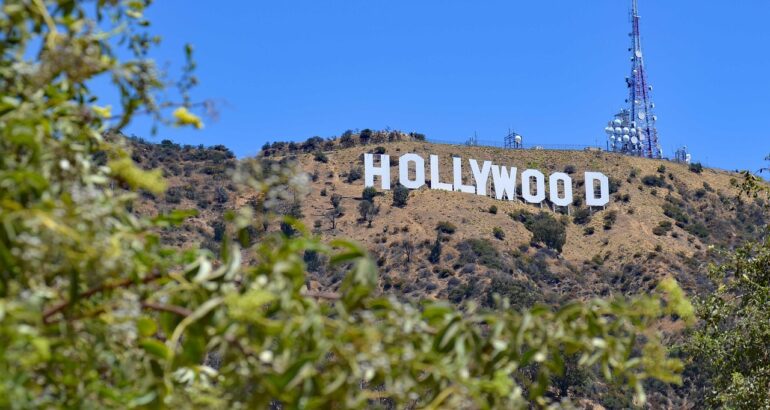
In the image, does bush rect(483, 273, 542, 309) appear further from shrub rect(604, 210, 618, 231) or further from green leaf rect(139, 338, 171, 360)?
green leaf rect(139, 338, 171, 360)

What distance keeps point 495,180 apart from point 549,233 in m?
7.59

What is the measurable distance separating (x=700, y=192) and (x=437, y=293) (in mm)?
30304

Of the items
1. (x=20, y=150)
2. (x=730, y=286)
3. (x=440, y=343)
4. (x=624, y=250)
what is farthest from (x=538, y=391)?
(x=624, y=250)

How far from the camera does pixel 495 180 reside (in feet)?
251

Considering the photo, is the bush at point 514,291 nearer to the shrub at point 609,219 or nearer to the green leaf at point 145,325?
the shrub at point 609,219

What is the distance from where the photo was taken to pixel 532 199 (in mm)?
77562

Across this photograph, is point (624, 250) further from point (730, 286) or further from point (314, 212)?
point (730, 286)

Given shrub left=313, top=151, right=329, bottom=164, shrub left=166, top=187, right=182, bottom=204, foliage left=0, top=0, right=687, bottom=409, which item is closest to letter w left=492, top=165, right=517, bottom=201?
shrub left=313, top=151, right=329, bottom=164

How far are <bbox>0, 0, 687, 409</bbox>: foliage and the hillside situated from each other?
52.5 meters

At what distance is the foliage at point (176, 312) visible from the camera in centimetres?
280

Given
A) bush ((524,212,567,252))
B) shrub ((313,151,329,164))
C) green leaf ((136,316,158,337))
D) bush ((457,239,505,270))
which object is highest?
shrub ((313,151,329,164))

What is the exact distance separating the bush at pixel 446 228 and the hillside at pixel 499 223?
0.34 meters

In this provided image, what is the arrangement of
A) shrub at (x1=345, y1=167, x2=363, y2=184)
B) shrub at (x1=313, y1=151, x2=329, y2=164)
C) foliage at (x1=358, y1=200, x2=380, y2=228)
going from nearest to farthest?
foliage at (x1=358, y1=200, x2=380, y2=228), shrub at (x1=345, y1=167, x2=363, y2=184), shrub at (x1=313, y1=151, x2=329, y2=164)

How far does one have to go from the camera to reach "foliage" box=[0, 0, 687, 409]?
2803mm
